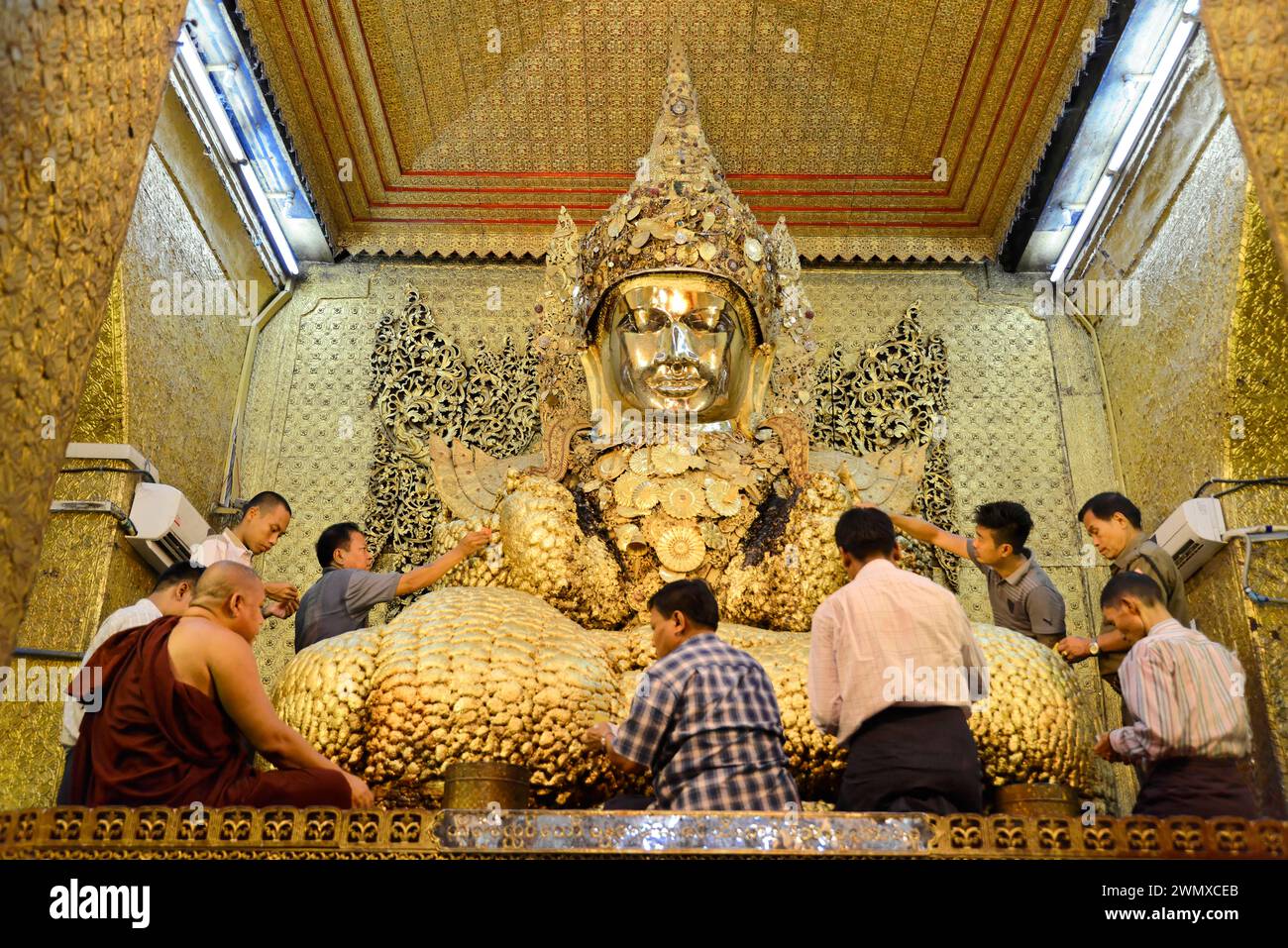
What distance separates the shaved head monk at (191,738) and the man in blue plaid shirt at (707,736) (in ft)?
1.86

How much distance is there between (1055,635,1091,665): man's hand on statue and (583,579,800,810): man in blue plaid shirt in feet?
4.22

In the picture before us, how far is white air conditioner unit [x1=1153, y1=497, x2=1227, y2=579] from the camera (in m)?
4.00

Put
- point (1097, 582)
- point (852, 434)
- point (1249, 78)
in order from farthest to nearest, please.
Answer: point (852, 434) → point (1097, 582) → point (1249, 78)

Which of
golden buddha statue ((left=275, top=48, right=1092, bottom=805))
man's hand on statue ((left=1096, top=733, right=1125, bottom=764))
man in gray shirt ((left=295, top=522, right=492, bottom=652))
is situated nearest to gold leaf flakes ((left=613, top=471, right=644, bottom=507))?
golden buddha statue ((left=275, top=48, right=1092, bottom=805))

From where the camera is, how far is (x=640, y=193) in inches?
175

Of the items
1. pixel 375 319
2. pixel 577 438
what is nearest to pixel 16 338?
pixel 577 438

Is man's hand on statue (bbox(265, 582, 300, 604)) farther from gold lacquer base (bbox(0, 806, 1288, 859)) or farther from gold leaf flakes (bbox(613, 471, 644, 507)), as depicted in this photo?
gold lacquer base (bbox(0, 806, 1288, 859))

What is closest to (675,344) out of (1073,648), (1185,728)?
(1073,648)

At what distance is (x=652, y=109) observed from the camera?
516cm

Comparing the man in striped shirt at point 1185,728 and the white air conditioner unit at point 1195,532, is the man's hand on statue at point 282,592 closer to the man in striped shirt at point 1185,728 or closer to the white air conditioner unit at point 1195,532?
the man in striped shirt at point 1185,728
